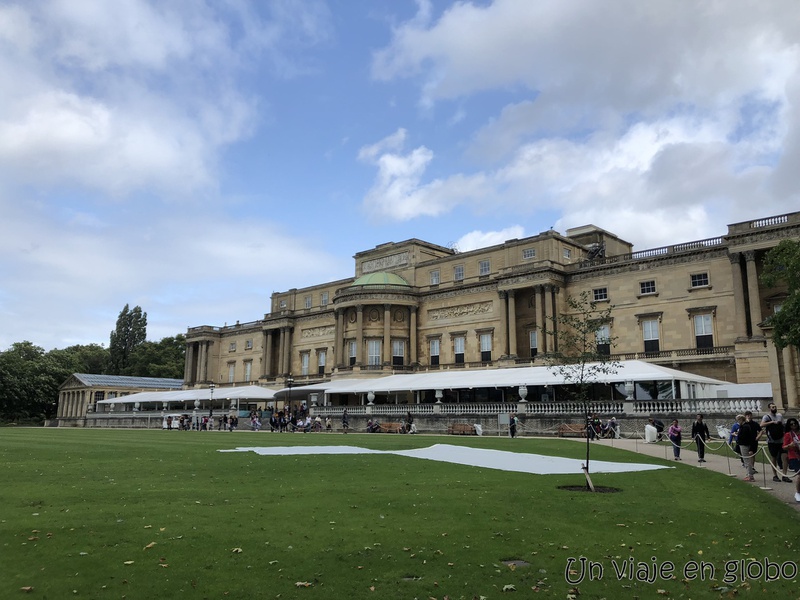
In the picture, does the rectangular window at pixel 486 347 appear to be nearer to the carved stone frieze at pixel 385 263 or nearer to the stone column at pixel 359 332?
the stone column at pixel 359 332

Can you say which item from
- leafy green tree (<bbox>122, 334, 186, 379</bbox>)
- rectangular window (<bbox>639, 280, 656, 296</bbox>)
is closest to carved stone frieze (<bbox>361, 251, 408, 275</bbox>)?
rectangular window (<bbox>639, 280, 656, 296</bbox>)

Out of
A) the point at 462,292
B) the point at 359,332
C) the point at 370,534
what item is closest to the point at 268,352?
the point at 359,332

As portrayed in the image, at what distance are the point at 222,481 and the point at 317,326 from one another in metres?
62.1

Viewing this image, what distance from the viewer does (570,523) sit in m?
10.4

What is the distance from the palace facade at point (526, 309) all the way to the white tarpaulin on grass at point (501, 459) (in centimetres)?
1662

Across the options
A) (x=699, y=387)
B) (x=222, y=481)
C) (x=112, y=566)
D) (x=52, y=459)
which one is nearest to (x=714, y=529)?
(x=112, y=566)

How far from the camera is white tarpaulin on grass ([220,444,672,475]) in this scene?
18062 millimetres

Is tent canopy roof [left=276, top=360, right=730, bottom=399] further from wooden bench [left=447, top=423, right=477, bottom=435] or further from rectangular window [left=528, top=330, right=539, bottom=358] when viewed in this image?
rectangular window [left=528, top=330, right=539, bottom=358]

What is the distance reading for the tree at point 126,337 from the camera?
115 metres

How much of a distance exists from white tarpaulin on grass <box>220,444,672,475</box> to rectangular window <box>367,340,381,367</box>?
39.1m

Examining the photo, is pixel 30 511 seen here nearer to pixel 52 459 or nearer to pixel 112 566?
pixel 112 566

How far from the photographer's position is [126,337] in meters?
116

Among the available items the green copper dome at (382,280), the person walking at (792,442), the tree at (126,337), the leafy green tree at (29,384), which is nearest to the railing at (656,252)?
the green copper dome at (382,280)

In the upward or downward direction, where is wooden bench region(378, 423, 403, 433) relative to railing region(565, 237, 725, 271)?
downward
